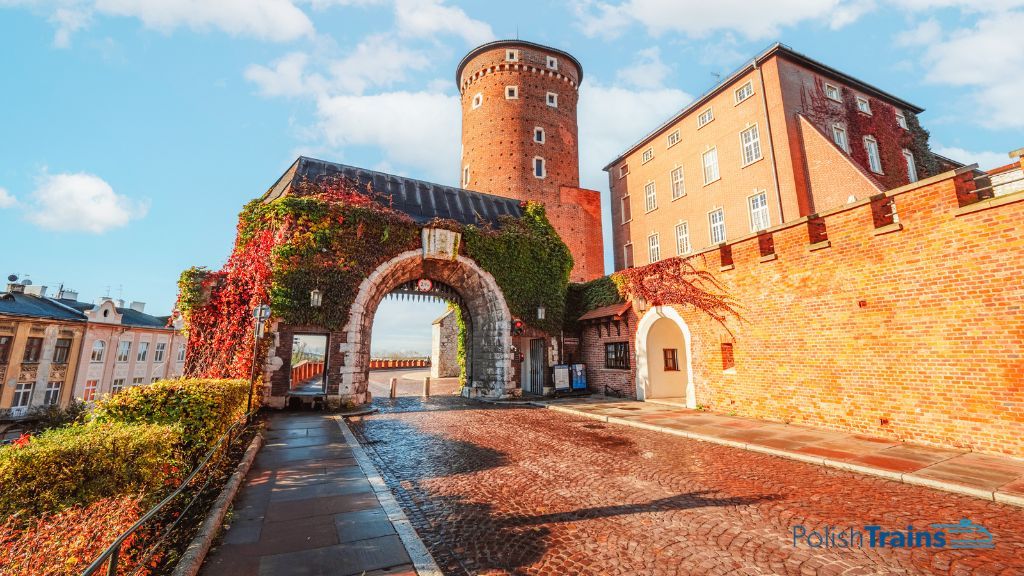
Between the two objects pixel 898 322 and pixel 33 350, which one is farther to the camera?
pixel 33 350

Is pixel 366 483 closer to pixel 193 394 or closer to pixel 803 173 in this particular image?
pixel 193 394

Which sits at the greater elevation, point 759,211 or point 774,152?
point 774,152

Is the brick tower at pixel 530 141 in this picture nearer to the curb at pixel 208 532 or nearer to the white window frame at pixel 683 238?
the white window frame at pixel 683 238

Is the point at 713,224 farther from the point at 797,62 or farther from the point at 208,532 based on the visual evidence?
the point at 208,532

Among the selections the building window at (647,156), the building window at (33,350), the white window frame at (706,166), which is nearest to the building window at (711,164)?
the white window frame at (706,166)

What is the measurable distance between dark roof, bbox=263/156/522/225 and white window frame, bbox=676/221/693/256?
9997 mm

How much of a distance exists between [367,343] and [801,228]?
14.7 meters

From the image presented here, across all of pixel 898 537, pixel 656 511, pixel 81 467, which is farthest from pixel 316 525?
pixel 898 537

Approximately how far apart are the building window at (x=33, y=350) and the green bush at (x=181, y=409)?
3256cm

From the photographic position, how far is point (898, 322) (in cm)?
838

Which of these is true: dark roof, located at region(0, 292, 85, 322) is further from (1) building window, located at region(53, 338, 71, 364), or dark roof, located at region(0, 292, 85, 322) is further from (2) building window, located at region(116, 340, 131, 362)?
(2) building window, located at region(116, 340, 131, 362)

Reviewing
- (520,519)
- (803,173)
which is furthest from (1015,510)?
(803,173)

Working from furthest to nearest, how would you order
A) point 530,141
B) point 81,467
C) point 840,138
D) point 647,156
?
point 530,141, point 647,156, point 840,138, point 81,467

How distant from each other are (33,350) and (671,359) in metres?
39.7
